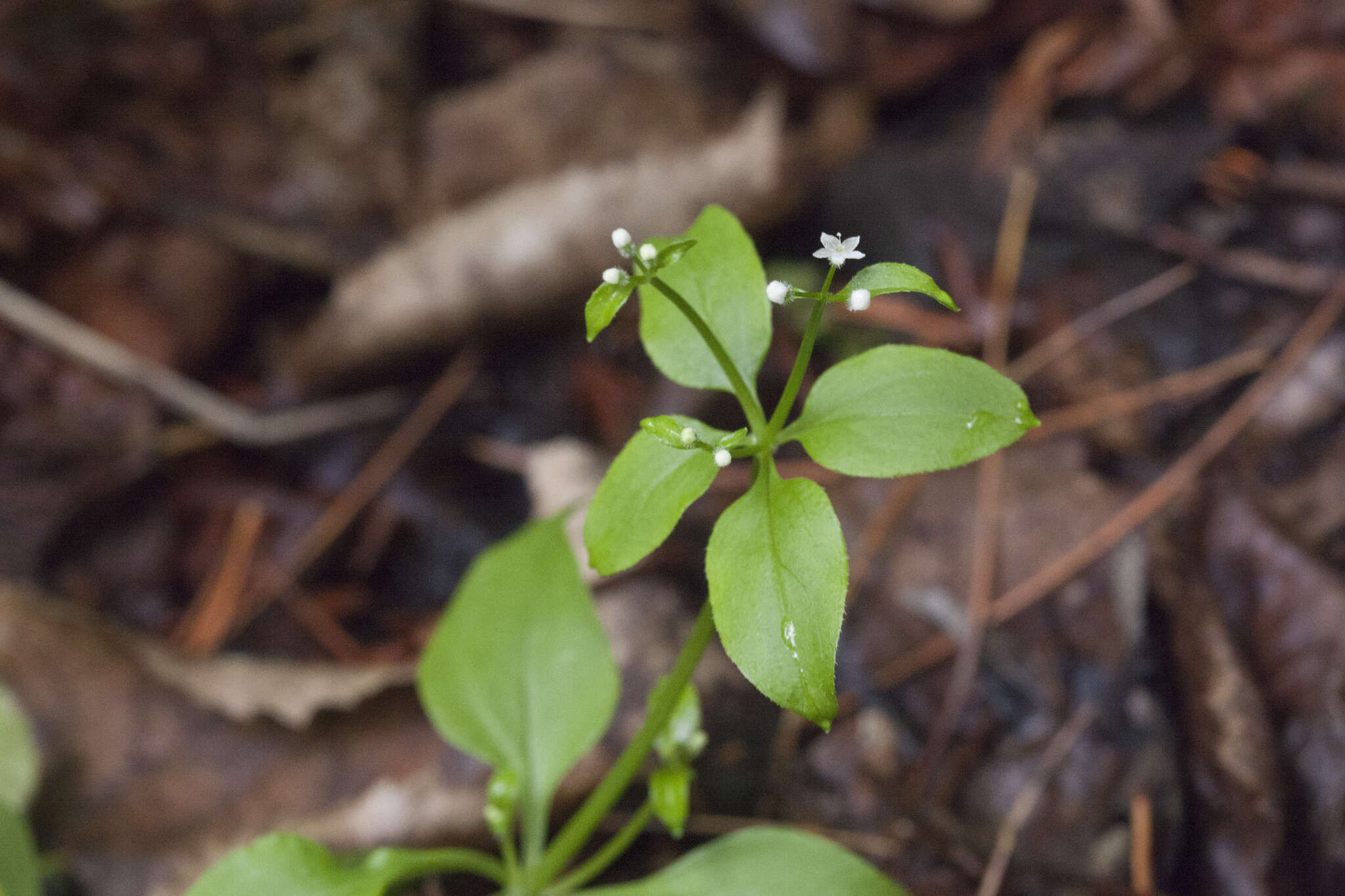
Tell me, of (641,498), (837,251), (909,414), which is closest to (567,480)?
(641,498)

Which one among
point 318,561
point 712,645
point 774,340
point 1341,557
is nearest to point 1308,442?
point 1341,557

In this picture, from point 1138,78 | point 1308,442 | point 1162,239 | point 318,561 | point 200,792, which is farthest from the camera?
point 1138,78

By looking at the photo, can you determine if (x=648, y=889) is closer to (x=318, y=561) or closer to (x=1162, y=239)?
(x=318, y=561)

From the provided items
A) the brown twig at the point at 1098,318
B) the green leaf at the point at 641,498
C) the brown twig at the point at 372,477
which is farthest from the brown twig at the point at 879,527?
the brown twig at the point at 372,477

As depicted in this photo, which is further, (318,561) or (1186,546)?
(318,561)

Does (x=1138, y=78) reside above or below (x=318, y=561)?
above

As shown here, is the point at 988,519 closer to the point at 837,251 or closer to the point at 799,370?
the point at 799,370

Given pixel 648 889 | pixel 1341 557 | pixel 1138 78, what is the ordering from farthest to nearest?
pixel 1138 78
pixel 1341 557
pixel 648 889
